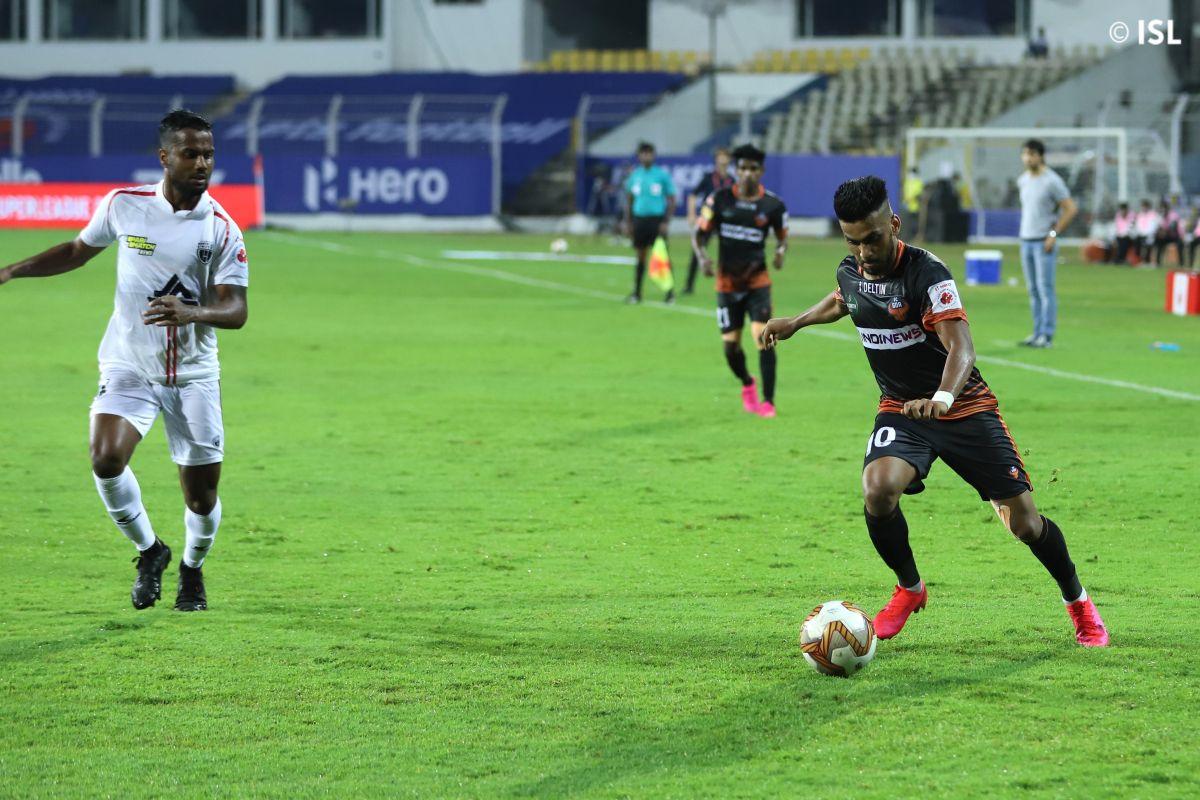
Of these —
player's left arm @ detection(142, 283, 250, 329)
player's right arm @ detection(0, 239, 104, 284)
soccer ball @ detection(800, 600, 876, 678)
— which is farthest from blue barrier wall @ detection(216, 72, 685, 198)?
soccer ball @ detection(800, 600, 876, 678)

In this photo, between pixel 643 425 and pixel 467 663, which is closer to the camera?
pixel 467 663

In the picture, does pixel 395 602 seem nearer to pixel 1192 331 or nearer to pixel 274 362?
pixel 274 362

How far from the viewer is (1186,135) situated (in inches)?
1623

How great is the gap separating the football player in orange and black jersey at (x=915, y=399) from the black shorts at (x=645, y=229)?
17.7m

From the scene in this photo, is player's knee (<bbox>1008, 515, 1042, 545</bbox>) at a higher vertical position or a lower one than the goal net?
lower

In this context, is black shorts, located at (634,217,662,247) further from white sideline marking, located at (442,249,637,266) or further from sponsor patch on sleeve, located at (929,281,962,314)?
sponsor patch on sleeve, located at (929,281,962,314)

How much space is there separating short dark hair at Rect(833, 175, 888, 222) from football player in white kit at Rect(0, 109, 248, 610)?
2.47 meters

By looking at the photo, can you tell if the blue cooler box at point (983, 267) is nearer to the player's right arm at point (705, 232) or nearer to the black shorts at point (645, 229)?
the black shorts at point (645, 229)

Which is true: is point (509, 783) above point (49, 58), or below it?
below

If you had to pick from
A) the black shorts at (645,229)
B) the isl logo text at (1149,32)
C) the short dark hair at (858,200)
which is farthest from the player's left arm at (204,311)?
the isl logo text at (1149,32)

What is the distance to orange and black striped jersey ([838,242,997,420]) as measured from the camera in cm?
628

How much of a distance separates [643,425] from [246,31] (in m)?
49.1

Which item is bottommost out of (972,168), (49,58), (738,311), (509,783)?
(509,783)

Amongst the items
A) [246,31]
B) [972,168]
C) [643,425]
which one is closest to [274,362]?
[643,425]
